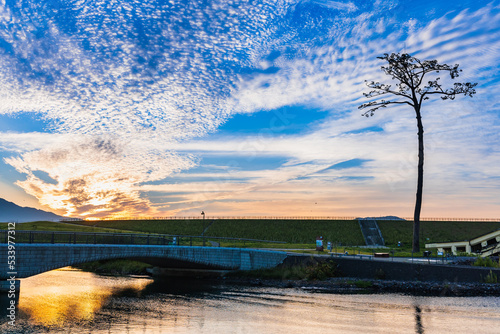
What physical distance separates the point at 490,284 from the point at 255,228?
215 ft

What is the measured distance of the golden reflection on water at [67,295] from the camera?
28477 millimetres

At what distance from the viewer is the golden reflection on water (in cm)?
2848

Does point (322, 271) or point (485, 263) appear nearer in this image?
point (485, 263)

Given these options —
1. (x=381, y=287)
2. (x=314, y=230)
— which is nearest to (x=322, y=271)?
(x=381, y=287)

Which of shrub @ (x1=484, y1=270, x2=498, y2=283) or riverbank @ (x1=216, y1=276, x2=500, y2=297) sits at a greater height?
shrub @ (x1=484, y1=270, x2=498, y2=283)

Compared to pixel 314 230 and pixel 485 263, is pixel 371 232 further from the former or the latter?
pixel 485 263

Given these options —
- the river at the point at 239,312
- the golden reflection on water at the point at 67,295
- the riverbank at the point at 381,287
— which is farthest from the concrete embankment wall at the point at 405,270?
the golden reflection on water at the point at 67,295

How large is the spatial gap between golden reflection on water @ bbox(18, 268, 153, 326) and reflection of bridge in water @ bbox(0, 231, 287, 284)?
9.12 feet

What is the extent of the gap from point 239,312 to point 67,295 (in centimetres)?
1696

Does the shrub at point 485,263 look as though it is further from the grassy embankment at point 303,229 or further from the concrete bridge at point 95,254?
the grassy embankment at point 303,229

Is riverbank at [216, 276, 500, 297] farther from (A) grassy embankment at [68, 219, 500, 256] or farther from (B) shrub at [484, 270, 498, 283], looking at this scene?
(A) grassy embankment at [68, 219, 500, 256]

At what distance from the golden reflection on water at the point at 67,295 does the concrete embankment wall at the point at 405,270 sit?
21058 millimetres

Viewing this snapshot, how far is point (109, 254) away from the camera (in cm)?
3909

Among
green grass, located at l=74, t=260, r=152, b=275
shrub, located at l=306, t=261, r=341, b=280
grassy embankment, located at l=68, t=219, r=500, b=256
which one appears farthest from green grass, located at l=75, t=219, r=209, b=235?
shrub, located at l=306, t=261, r=341, b=280
